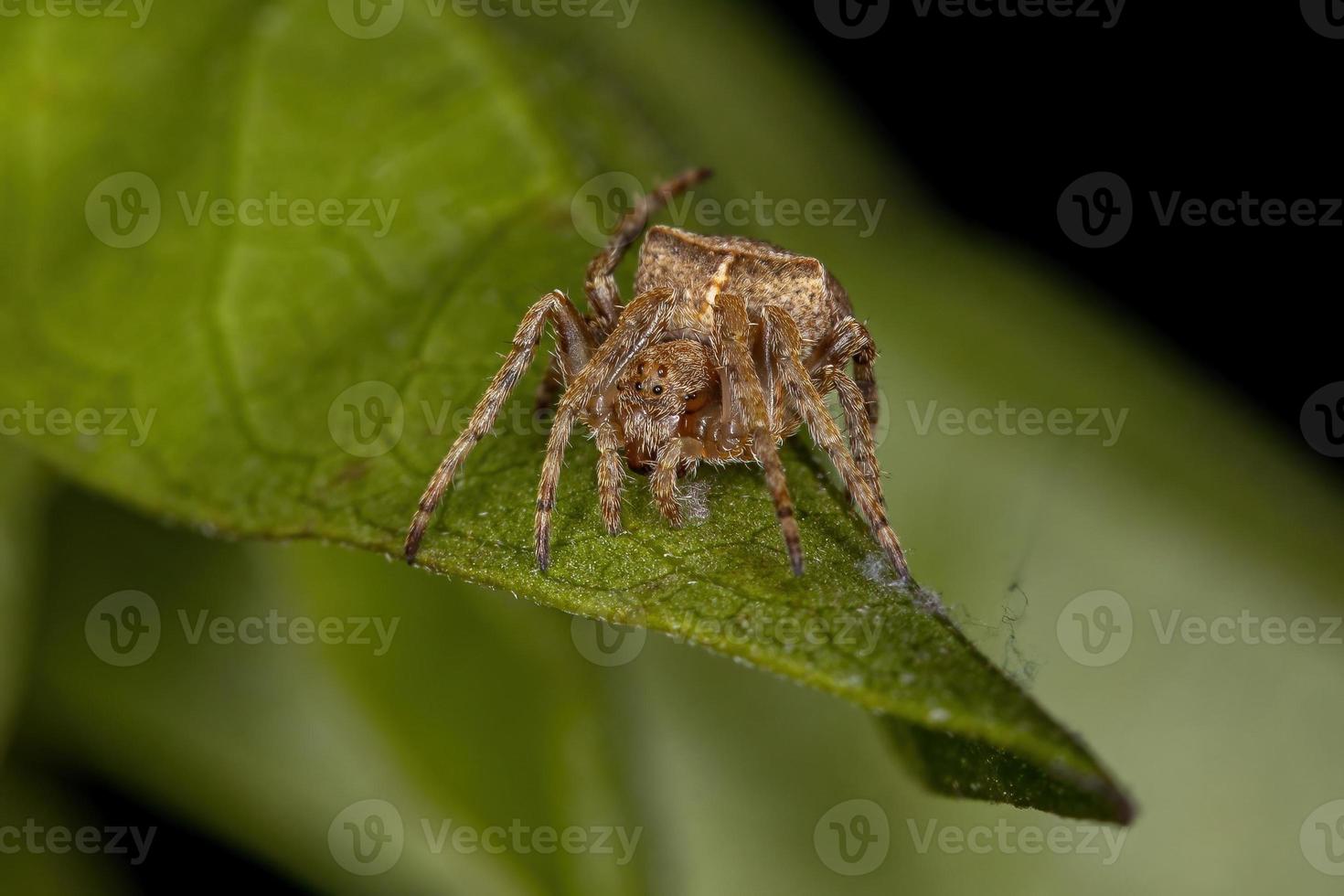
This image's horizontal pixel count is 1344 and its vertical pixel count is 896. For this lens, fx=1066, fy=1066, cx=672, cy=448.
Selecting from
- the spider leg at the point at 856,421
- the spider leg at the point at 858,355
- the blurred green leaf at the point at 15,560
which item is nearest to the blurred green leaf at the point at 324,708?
the blurred green leaf at the point at 15,560

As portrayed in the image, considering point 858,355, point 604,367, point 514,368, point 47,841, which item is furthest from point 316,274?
point 47,841

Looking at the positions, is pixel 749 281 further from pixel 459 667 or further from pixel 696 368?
pixel 459 667

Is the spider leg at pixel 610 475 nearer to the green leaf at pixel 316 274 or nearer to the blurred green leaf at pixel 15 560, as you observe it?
the green leaf at pixel 316 274

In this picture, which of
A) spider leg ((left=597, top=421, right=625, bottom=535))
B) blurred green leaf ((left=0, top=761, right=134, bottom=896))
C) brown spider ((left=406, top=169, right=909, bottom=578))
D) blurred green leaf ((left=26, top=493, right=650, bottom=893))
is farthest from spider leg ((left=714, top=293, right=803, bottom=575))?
blurred green leaf ((left=0, top=761, right=134, bottom=896))

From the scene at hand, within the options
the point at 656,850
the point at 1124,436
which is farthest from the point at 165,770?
the point at 1124,436

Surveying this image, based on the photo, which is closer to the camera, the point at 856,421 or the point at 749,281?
the point at 856,421

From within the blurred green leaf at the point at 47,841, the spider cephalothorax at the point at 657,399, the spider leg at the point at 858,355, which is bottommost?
the blurred green leaf at the point at 47,841

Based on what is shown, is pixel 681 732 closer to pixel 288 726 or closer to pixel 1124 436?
pixel 288 726

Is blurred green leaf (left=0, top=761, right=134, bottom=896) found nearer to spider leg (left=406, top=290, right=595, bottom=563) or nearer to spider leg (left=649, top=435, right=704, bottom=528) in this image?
spider leg (left=406, top=290, right=595, bottom=563)

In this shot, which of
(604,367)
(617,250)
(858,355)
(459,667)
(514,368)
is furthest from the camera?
(617,250)
